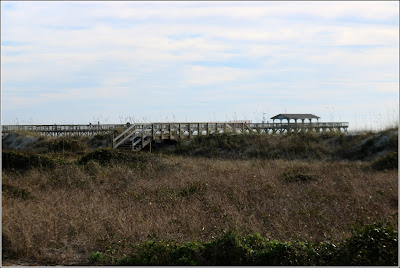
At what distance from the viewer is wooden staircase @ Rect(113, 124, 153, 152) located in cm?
2928

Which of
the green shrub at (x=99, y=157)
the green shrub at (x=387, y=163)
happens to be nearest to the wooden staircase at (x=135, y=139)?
the green shrub at (x=99, y=157)

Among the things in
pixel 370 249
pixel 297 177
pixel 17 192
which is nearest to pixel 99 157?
pixel 17 192

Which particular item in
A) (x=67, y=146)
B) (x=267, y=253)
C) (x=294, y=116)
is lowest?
(x=267, y=253)

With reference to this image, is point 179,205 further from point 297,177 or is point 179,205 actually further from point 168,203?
point 297,177

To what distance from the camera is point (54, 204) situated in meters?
11.6

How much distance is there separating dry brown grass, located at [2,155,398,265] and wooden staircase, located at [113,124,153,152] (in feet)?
35.7

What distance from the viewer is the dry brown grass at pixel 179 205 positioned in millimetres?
8898

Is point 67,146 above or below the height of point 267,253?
above

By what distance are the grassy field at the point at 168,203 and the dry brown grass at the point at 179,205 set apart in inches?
1.1

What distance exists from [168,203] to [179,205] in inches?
17.3

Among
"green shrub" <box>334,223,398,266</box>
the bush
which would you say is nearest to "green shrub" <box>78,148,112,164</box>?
the bush

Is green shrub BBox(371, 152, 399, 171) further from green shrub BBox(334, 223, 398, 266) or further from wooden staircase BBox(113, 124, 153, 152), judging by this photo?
wooden staircase BBox(113, 124, 153, 152)

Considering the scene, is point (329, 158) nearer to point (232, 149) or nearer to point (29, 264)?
point (232, 149)

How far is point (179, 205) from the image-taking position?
11609 mm
